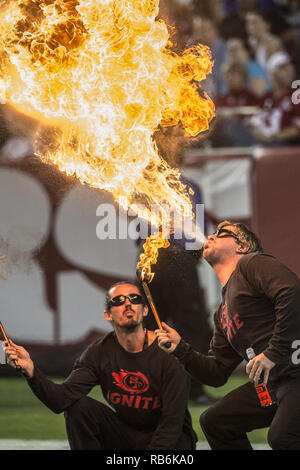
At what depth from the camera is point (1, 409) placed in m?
7.20

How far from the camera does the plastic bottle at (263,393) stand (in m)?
4.39

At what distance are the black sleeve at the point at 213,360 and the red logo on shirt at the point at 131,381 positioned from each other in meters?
0.28

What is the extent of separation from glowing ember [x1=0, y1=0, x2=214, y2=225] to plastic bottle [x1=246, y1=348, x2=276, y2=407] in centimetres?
141

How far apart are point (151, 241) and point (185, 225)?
454 millimetres

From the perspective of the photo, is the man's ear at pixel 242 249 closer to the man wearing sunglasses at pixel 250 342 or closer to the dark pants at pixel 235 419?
the man wearing sunglasses at pixel 250 342

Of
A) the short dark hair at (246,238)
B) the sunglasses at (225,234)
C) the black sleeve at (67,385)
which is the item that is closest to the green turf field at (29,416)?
the black sleeve at (67,385)

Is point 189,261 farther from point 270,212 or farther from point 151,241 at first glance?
point 270,212

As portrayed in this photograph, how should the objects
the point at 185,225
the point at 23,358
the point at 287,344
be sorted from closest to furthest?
1. the point at 287,344
2. the point at 23,358
3. the point at 185,225

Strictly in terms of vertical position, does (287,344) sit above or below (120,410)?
above

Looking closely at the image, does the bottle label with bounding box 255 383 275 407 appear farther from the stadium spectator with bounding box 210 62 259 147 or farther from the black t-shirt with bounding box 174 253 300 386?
the stadium spectator with bounding box 210 62 259 147

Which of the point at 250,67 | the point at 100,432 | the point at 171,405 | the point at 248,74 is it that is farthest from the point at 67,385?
the point at 250,67

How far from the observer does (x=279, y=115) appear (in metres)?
8.83
